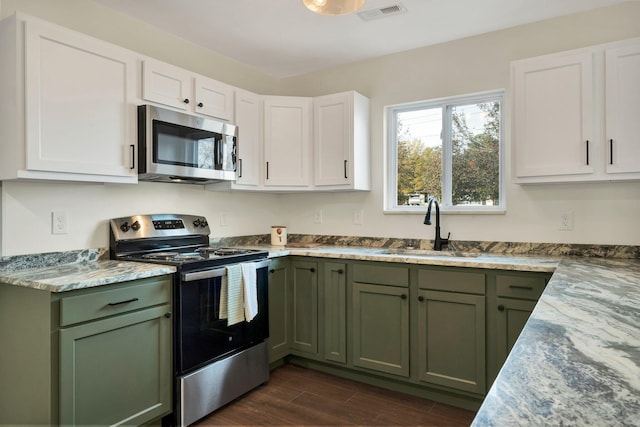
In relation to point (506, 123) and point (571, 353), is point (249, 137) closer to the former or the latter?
point (506, 123)

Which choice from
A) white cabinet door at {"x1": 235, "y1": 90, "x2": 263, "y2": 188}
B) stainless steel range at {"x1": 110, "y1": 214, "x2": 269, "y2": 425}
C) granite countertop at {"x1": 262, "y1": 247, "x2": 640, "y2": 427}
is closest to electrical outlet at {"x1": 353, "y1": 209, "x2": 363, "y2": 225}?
white cabinet door at {"x1": 235, "y1": 90, "x2": 263, "y2": 188}

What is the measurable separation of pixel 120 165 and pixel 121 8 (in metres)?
1.07

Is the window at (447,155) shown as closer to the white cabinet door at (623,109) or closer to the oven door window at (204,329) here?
the white cabinet door at (623,109)

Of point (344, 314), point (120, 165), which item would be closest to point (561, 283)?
point (344, 314)

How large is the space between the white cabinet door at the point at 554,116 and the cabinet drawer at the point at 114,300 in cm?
223

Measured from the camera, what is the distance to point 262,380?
9.30 ft

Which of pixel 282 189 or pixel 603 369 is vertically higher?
pixel 282 189

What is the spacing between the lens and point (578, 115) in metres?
2.46

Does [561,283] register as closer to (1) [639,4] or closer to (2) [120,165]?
(1) [639,4]

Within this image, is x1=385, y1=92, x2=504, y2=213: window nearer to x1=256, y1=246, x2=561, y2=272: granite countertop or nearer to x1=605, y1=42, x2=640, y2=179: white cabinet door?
x1=256, y1=246, x2=561, y2=272: granite countertop

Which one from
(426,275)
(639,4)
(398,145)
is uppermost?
(639,4)

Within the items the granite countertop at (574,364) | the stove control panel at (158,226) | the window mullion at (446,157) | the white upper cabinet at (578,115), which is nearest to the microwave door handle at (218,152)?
the stove control panel at (158,226)

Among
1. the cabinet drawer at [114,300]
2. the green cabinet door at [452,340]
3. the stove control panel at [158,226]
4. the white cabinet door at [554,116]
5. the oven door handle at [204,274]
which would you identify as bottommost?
the green cabinet door at [452,340]

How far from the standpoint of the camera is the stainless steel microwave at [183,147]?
2.48 metres
